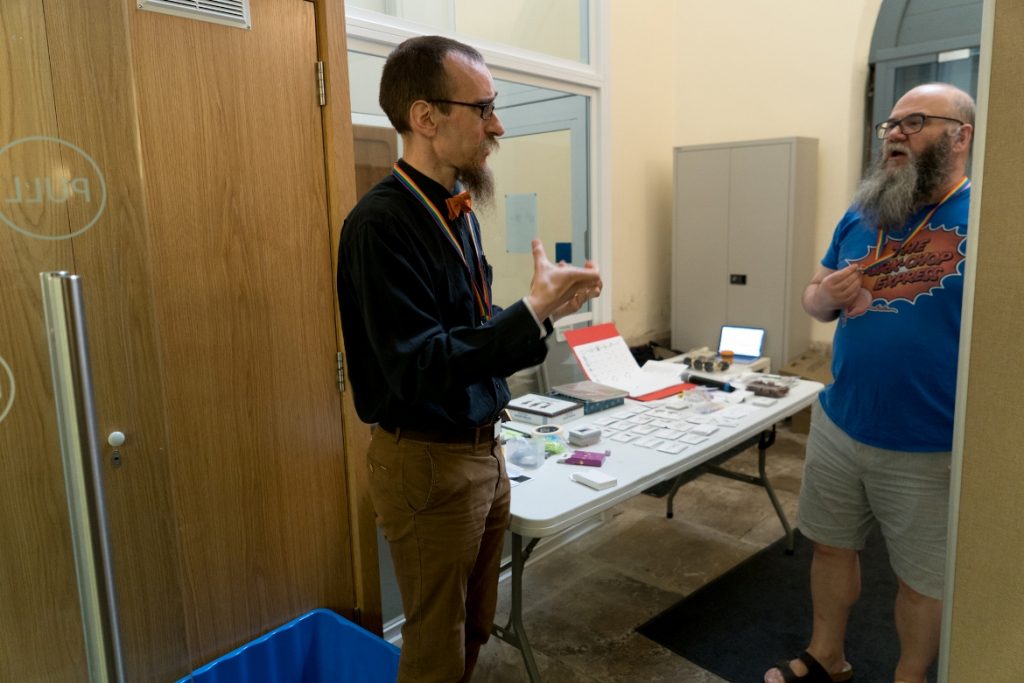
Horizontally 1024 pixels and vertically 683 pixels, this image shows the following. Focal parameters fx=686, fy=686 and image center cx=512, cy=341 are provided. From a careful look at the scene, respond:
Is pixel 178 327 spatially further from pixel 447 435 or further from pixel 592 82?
pixel 592 82

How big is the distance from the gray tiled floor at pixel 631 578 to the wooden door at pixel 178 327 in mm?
806

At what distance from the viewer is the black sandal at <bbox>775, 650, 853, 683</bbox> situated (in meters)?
2.18

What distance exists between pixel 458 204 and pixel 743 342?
2788 millimetres

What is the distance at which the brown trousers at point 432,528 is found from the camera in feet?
4.91

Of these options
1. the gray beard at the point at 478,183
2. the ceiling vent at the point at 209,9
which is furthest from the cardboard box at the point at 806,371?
the ceiling vent at the point at 209,9

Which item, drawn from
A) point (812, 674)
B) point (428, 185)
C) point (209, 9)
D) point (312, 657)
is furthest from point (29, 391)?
point (812, 674)

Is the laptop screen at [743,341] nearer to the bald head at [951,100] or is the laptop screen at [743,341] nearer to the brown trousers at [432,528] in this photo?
the bald head at [951,100]

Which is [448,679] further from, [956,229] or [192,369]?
[956,229]

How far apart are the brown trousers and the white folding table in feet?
0.86

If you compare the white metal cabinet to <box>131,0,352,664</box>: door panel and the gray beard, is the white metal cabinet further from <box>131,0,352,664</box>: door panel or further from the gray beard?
<box>131,0,352,664</box>: door panel

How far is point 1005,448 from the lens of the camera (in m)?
0.88

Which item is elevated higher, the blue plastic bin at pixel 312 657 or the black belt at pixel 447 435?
the black belt at pixel 447 435

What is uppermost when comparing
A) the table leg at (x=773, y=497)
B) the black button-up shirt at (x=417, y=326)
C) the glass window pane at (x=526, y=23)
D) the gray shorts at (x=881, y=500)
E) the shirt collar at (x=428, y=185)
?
the glass window pane at (x=526, y=23)

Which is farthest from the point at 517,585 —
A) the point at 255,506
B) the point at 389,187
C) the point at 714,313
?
the point at 714,313
